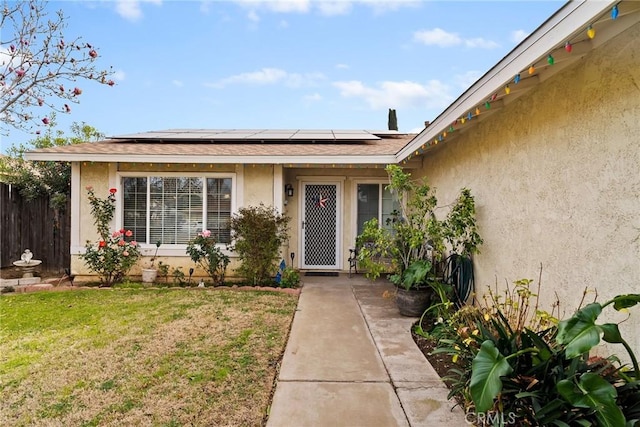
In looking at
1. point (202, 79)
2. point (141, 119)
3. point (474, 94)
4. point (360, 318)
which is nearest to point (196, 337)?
point (360, 318)

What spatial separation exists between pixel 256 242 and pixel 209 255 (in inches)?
40.5

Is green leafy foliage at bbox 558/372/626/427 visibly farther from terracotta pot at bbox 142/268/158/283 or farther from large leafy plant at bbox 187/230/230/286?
terracotta pot at bbox 142/268/158/283

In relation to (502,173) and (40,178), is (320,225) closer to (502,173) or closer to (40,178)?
(502,173)

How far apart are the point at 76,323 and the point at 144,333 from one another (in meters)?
1.21

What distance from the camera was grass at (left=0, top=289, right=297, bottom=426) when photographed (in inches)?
112

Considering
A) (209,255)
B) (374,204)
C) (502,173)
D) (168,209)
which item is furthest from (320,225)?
(502,173)

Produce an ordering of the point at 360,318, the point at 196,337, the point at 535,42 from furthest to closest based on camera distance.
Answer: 1. the point at 360,318
2. the point at 196,337
3. the point at 535,42

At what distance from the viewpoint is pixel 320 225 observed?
903 cm

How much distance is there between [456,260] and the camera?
5.55m

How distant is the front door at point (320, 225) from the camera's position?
355 inches

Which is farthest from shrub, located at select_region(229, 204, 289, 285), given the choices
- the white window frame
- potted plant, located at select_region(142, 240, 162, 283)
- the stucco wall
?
the stucco wall

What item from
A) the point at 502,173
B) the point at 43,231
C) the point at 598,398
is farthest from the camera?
→ the point at 43,231

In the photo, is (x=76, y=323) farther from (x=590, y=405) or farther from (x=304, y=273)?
(x=590, y=405)

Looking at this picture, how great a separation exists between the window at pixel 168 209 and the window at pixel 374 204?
315 cm
